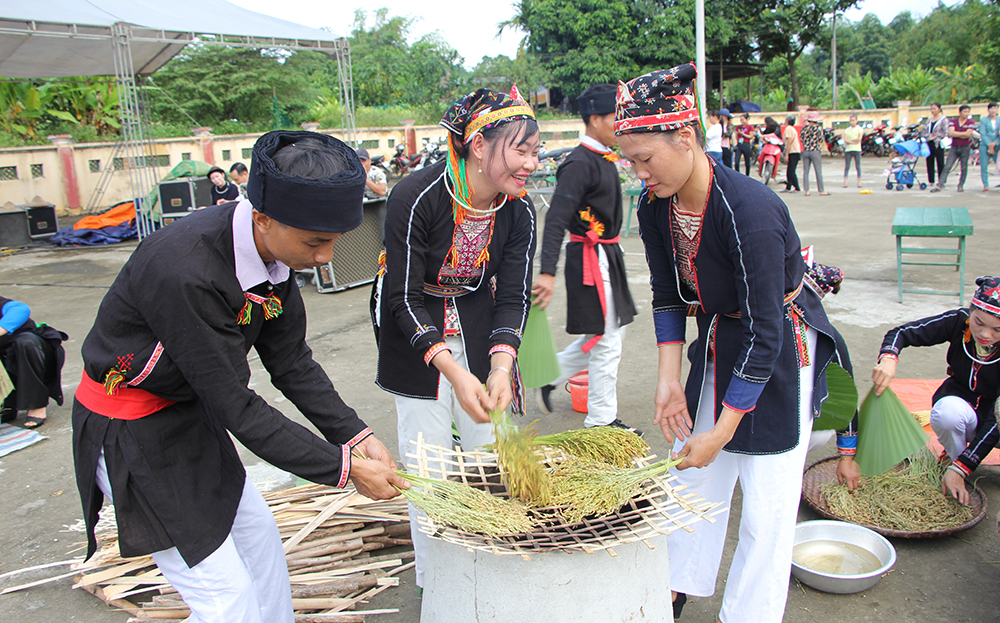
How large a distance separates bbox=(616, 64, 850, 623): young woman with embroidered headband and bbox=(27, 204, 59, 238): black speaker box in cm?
1367

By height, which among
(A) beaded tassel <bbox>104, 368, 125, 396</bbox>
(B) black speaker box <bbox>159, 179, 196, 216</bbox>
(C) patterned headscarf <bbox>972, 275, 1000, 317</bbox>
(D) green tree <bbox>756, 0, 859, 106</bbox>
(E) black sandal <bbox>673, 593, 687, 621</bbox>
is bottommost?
(E) black sandal <bbox>673, 593, 687, 621</bbox>

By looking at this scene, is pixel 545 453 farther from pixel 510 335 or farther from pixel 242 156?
pixel 242 156

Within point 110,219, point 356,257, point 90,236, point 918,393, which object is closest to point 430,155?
point 110,219

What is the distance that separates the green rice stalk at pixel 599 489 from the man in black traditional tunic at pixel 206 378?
441 millimetres

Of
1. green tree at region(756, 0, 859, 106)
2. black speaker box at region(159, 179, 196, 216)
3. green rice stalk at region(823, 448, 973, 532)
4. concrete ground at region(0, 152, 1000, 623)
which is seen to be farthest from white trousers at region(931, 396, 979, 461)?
green tree at region(756, 0, 859, 106)

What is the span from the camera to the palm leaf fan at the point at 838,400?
2.23m

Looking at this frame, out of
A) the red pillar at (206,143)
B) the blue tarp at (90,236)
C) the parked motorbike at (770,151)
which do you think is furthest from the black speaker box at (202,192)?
the parked motorbike at (770,151)

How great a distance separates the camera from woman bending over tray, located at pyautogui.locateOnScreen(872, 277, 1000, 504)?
2857mm

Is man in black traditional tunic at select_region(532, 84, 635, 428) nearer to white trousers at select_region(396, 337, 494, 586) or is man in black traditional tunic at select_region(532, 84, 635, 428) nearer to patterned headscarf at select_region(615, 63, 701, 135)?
white trousers at select_region(396, 337, 494, 586)

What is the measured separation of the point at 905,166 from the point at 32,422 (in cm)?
1477

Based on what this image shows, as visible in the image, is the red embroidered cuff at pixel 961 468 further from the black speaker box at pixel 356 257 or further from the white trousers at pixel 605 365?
the black speaker box at pixel 356 257

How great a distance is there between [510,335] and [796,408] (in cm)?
95

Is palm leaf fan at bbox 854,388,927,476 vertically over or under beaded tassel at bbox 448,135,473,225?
under

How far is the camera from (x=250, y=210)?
5.39ft
